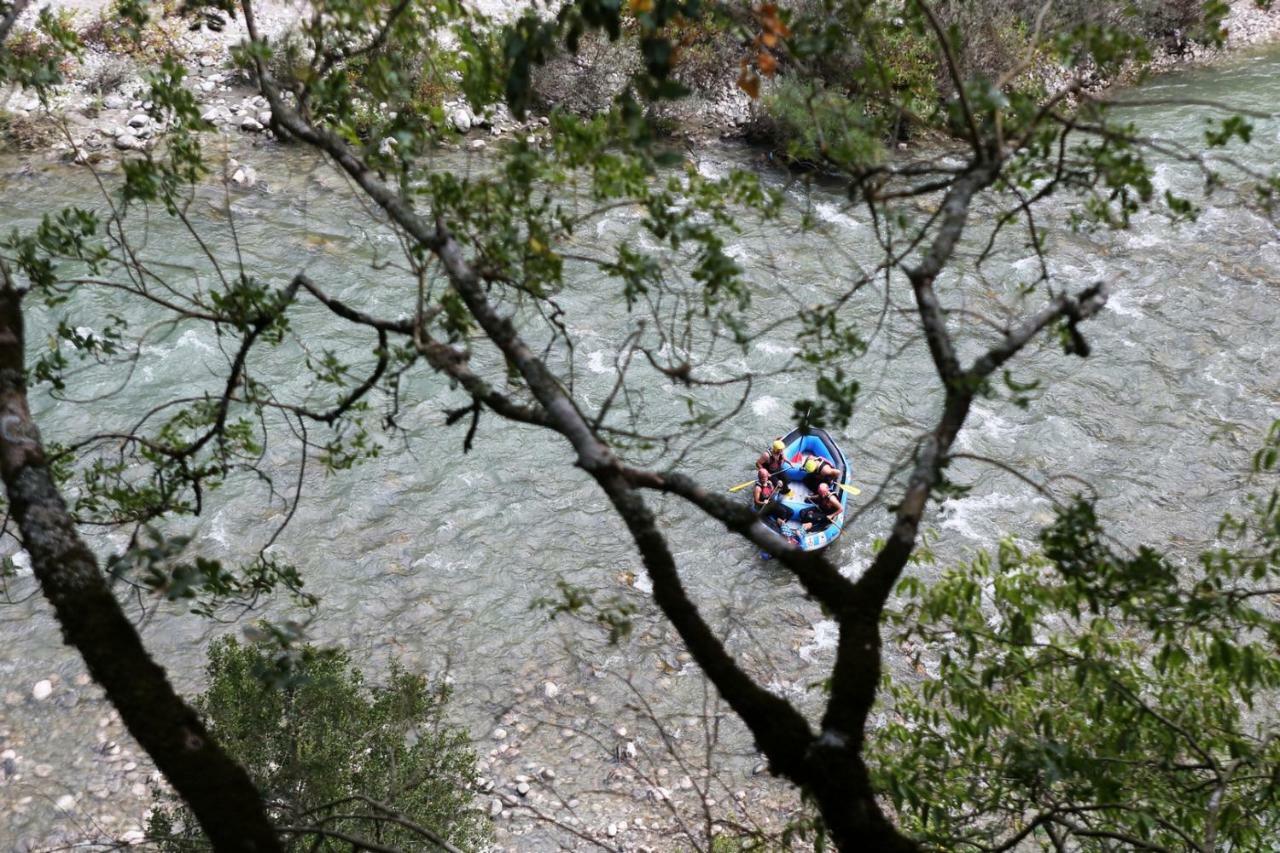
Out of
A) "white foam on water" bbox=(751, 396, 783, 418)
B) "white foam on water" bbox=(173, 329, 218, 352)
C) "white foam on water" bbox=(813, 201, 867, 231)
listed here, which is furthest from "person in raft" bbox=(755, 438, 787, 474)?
"white foam on water" bbox=(173, 329, 218, 352)

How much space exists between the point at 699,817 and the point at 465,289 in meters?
5.03

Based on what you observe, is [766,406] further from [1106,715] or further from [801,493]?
[1106,715]

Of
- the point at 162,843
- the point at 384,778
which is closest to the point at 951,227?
the point at 384,778

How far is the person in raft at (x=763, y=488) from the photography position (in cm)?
952

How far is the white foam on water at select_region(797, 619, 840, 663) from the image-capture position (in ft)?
27.5

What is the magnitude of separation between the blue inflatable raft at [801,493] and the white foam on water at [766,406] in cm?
49

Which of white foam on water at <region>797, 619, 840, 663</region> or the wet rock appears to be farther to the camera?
the wet rock

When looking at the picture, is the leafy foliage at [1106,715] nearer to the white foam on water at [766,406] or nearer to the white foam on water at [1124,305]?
the white foam on water at [766,406]

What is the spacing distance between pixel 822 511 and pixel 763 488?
1.81 feet

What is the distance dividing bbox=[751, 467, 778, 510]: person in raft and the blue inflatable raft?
55 mm

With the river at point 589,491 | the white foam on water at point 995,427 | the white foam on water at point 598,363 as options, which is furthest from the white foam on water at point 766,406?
the white foam on water at point 995,427

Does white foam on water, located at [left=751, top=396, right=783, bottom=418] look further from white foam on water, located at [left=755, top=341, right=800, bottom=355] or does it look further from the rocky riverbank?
the rocky riverbank

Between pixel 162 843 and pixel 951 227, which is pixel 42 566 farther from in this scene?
pixel 162 843

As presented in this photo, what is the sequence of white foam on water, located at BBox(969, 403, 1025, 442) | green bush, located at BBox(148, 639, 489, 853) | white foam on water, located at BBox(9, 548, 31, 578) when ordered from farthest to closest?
white foam on water, located at BBox(969, 403, 1025, 442) < white foam on water, located at BBox(9, 548, 31, 578) < green bush, located at BBox(148, 639, 489, 853)
